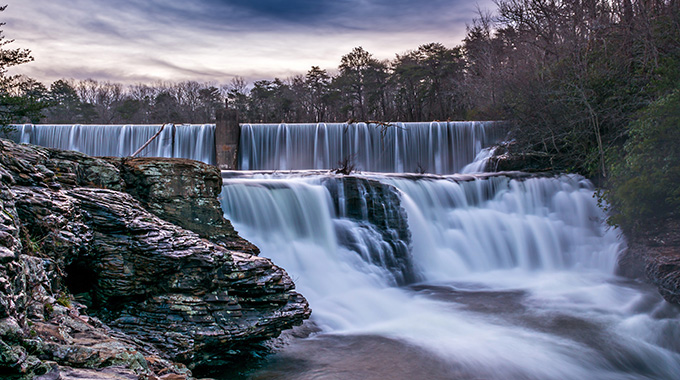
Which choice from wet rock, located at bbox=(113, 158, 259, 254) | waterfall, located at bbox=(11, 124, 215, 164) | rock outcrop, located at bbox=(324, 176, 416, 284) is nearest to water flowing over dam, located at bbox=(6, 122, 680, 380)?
rock outcrop, located at bbox=(324, 176, 416, 284)

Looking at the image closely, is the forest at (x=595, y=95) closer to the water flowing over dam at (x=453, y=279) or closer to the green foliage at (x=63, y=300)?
the water flowing over dam at (x=453, y=279)

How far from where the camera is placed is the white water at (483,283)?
655 cm

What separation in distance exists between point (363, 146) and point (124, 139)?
37.8 feet

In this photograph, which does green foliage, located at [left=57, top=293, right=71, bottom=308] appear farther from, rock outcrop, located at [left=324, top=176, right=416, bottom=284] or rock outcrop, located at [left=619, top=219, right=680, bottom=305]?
rock outcrop, located at [left=619, top=219, right=680, bottom=305]

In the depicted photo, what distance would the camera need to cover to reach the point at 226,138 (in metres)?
20.7

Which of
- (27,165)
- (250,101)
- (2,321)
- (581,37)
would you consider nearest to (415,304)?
(27,165)

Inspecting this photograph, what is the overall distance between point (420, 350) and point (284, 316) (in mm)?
2155

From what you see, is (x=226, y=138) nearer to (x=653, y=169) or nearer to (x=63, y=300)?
(x=653, y=169)

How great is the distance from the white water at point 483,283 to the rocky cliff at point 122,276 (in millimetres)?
1187

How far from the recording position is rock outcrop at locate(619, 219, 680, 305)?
8.35 meters

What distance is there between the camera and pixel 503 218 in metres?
12.9

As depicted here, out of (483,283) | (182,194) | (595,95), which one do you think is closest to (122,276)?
(182,194)

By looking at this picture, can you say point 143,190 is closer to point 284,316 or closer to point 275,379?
point 284,316

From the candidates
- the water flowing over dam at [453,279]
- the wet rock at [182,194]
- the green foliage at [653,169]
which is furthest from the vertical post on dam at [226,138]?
the green foliage at [653,169]
